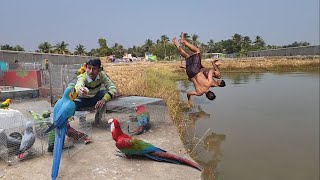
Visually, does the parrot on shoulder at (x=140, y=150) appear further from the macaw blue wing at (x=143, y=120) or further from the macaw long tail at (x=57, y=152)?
the macaw blue wing at (x=143, y=120)

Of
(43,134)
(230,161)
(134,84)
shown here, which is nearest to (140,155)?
(43,134)

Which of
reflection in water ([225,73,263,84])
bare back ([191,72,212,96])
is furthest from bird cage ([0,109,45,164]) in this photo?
reflection in water ([225,73,263,84])

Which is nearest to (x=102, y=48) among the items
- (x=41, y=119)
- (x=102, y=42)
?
(x=102, y=42)

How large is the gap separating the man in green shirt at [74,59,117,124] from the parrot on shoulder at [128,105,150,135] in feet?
1.72

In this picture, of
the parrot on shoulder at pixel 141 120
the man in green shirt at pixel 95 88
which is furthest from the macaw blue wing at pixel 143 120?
the man in green shirt at pixel 95 88

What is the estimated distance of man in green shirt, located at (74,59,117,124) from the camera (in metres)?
5.51

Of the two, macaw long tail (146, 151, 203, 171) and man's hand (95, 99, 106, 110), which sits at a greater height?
man's hand (95, 99, 106, 110)

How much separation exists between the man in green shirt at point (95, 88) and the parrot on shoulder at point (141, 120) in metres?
0.52

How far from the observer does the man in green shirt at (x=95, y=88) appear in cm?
551

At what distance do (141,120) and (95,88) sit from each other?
1022mm

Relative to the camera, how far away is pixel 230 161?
552 cm

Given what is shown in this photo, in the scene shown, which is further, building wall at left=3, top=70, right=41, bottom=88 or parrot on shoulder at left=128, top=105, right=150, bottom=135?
building wall at left=3, top=70, right=41, bottom=88

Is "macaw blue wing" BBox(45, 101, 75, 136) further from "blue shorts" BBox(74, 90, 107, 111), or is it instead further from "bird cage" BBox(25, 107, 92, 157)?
"blue shorts" BBox(74, 90, 107, 111)

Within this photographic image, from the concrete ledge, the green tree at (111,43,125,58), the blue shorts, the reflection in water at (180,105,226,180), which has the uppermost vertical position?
the green tree at (111,43,125,58)
